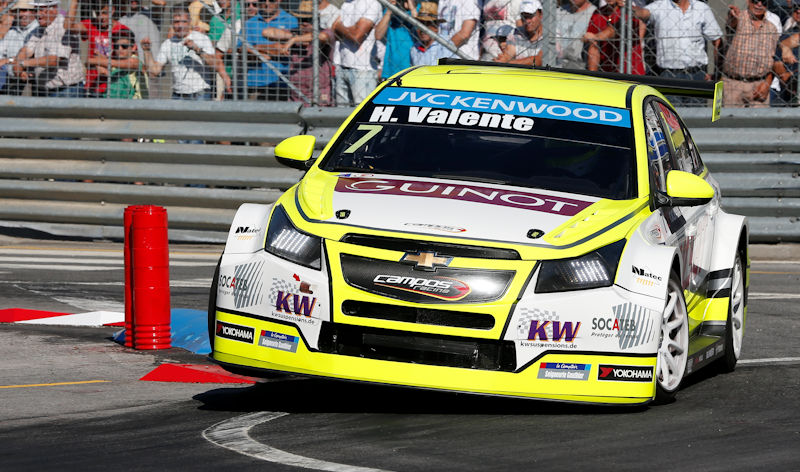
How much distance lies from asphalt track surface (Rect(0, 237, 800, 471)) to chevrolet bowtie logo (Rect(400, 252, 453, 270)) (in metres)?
0.68

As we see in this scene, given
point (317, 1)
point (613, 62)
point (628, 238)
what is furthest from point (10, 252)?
point (628, 238)

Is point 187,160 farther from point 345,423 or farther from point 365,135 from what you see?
point 345,423

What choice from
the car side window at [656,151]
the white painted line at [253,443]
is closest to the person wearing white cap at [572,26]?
the car side window at [656,151]

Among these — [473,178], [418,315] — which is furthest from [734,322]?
[418,315]

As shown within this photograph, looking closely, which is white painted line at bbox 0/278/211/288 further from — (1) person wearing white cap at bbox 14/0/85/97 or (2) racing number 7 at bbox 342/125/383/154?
(2) racing number 7 at bbox 342/125/383/154

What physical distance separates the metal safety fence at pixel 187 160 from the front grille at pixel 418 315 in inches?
348

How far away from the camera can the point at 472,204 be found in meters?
6.79

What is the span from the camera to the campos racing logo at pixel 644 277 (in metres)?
6.50

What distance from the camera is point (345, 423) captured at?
6273 millimetres

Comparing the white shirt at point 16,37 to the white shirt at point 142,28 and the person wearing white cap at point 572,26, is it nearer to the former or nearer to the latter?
the white shirt at point 142,28

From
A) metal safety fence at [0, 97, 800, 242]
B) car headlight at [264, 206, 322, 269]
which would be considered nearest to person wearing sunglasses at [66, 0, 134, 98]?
metal safety fence at [0, 97, 800, 242]

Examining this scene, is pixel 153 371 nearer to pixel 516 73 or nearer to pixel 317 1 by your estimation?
pixel 516 73

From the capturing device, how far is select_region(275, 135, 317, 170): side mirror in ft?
25.2

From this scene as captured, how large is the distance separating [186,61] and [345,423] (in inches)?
375
